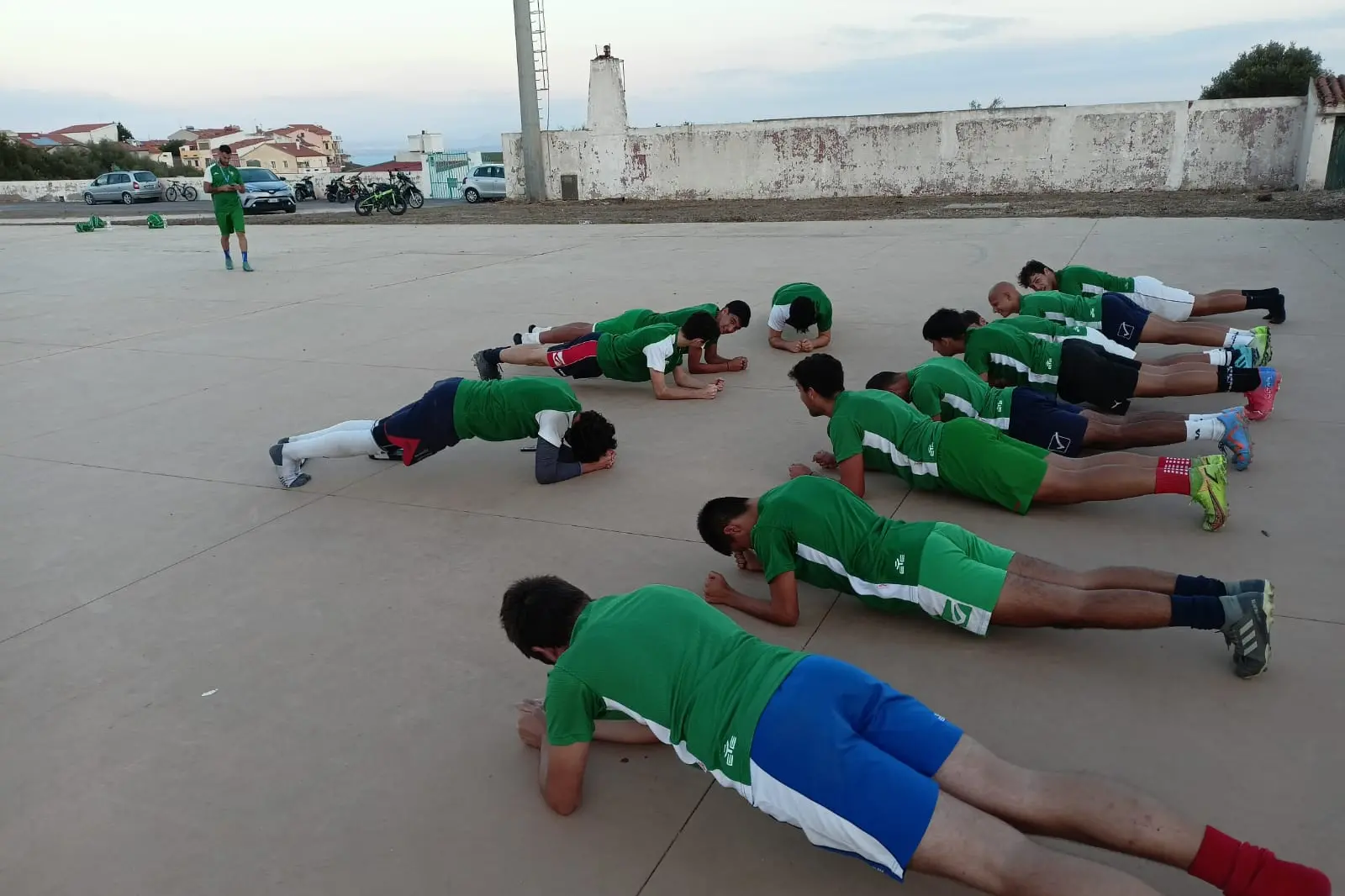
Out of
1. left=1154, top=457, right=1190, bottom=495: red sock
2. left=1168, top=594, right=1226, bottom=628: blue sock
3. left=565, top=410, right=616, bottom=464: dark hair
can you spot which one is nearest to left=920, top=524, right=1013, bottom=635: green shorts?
left=1168, top=594, right=1226, bottom=628: blue sock

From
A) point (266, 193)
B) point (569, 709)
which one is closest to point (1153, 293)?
point (569, 709)

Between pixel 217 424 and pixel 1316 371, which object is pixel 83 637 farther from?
pixel 1316 371

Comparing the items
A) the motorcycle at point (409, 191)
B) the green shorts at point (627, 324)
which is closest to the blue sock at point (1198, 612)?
the green shorts at point (627, 324)

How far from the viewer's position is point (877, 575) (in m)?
3.00

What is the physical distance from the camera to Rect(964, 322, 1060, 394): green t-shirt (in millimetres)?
4973

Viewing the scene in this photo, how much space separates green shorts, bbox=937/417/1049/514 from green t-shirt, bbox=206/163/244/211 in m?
10.7

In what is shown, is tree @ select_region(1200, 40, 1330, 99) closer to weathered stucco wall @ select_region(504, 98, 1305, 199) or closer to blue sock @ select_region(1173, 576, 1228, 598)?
weathered stucco wall @ select_region(504, 98, 1305, 199)

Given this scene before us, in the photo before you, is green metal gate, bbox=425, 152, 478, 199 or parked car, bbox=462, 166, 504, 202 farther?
green metal gate, bbox=425, 152, 478, 199

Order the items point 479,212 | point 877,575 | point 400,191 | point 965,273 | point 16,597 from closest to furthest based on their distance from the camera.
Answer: point 877,575, point 16,597, point 965,273, point 479,212, point 400,191

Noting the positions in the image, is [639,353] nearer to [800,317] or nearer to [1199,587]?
[800,317]

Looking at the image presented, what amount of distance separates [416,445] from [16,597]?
5.59ft

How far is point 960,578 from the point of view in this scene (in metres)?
2.90

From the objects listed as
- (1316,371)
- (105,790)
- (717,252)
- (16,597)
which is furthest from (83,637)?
(717,252)

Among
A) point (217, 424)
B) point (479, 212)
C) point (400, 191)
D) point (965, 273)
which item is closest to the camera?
point (217, 424)
